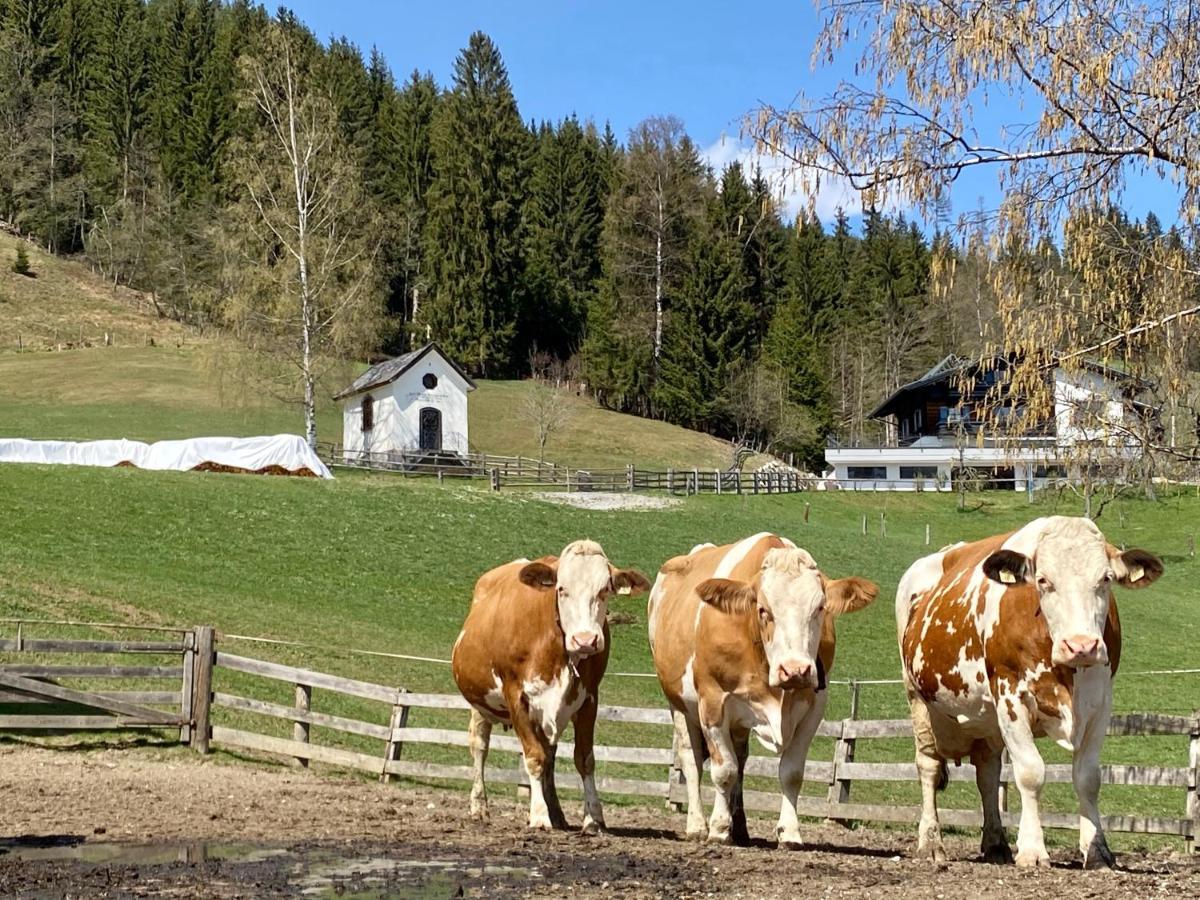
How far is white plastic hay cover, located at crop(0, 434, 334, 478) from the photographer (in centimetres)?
4081

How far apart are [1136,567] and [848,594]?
199cm

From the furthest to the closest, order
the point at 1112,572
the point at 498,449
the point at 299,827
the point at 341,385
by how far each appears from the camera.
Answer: the point at 498,449 → the point at 341,385 → the point at 299,827 → the point at 1112,572

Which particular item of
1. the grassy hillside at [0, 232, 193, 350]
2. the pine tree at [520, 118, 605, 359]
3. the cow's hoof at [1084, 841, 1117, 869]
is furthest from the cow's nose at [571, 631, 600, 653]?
the pine tree at [520, 118, 605, 359]

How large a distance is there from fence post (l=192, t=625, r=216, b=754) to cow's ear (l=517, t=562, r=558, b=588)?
18.3 feet

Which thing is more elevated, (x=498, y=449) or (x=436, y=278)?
(x=436, y=278)

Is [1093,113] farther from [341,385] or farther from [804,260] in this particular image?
[804,260]

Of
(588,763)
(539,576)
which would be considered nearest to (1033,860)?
(588,763)

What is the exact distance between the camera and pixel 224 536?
96.3 feet

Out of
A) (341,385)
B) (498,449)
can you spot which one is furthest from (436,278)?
(341,385)

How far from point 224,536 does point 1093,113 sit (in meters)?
23.2

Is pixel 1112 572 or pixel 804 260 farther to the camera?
pixel 804 260

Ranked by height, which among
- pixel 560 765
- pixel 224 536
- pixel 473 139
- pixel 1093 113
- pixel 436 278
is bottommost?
pixel 560 765

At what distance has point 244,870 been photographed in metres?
7.53

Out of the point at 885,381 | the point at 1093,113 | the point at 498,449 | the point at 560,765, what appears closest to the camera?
the point at 1093,113
